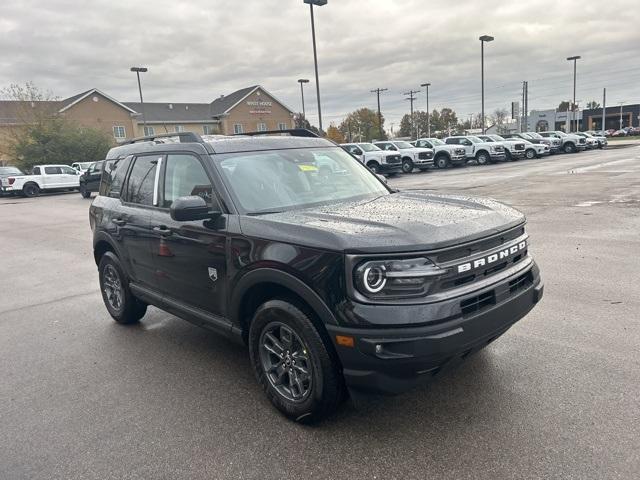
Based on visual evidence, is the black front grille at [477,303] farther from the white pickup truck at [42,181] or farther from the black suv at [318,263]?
the white pickup truck at [42,181]

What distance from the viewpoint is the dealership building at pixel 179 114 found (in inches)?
2351

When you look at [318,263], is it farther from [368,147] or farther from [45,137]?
[45,137]

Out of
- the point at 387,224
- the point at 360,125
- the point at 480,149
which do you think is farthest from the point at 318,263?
the point at 360,125

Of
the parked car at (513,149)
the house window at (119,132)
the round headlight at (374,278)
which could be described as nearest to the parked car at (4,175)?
the parked car at (513,149)

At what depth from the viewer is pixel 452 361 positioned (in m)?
2.91

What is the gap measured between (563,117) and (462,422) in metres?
101

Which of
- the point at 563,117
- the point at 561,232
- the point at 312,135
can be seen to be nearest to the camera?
the point at 312,135

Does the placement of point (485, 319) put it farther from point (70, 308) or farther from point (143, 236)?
point (70, 308)

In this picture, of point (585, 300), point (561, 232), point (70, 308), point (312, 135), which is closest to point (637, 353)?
point (585, 300)

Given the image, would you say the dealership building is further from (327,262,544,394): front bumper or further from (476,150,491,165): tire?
(327,262,544,394): front bumper

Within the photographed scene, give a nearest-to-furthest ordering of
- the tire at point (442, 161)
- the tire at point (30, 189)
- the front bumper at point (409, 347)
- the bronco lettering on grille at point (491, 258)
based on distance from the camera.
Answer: the front bumper at point (409, 347) → the bronco lettering on grille at point (491, 258) → the tire at point (30, 189) → the tire at point (442, 161)

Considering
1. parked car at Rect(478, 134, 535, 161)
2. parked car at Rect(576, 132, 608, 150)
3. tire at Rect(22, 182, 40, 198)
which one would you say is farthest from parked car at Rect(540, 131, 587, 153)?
tire at Rect(22, 182, 40, 198)

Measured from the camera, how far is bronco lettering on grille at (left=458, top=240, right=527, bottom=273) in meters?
2.94

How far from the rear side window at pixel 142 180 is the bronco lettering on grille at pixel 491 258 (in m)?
2.94
